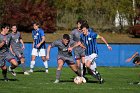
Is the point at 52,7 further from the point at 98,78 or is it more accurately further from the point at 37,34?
the point at 98,78

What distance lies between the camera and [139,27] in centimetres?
4322

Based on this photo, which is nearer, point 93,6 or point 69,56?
point 69,56

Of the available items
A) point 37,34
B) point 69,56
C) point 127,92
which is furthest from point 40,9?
point 127,92

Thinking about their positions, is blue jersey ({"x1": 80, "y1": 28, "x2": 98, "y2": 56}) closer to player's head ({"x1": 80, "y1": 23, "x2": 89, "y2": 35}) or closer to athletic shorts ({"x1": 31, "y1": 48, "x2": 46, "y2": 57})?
player's head ({"x1": 80, "y1": 23, "x2": 89, "y2": 35})

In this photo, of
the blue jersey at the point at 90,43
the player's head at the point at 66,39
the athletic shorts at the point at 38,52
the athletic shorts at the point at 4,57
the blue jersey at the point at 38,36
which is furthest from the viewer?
the athletic shorts at the point at 38,52

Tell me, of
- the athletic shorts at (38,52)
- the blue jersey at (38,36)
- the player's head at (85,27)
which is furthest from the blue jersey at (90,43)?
the athletic shorts at (38,52)

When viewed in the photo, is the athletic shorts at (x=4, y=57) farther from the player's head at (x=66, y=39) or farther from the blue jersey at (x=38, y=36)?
the blue jersey at (x=38, y=36)

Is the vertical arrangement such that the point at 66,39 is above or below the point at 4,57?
above

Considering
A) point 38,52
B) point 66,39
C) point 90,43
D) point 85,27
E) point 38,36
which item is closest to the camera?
point 66,39

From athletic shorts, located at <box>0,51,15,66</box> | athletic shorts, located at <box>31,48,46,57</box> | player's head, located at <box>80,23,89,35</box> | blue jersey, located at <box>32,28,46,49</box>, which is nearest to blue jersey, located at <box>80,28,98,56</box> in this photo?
player's head, located at <box>80,23,89,35</box>

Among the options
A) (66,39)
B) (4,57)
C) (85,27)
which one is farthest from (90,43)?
(4,57)

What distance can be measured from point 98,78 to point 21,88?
3.40 m

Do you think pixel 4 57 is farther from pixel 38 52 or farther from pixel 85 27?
pixel 38 52

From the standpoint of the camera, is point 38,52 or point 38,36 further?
point 38,52
